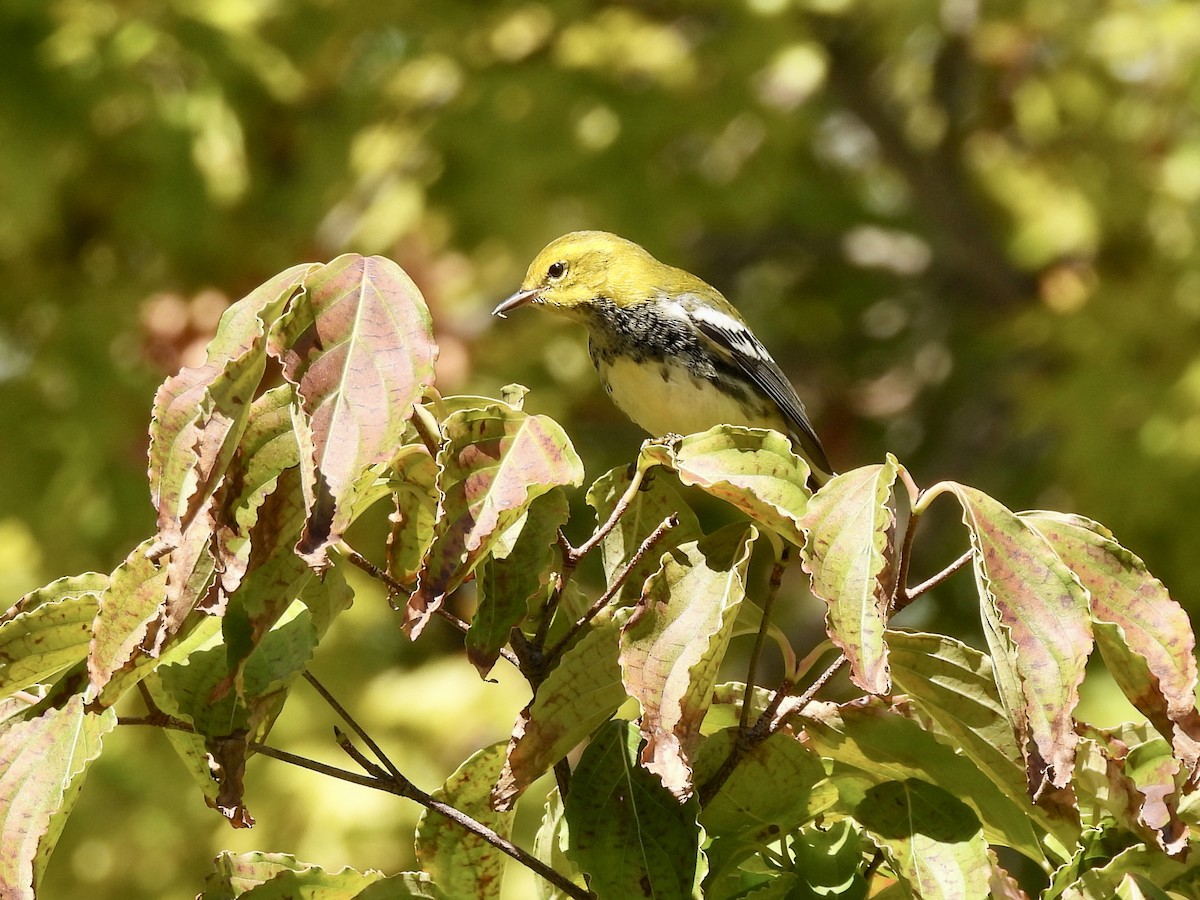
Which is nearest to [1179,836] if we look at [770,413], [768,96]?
[770,413]

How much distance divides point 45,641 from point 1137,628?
2.71 ft

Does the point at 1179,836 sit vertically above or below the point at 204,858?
above

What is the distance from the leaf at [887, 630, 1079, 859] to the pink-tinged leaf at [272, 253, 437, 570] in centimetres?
42

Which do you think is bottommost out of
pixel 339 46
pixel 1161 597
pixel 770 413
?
pixel 770 413

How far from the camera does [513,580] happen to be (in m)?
1.12

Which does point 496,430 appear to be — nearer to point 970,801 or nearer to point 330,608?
point 330,608

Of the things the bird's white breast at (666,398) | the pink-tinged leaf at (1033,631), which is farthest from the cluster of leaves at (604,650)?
the bird's white breast at (666,398)

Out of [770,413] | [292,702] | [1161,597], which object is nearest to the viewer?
[1161,597]

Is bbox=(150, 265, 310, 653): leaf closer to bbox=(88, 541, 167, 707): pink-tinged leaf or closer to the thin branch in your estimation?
bbox=(88, 541, 167, 707): pink-tinged leaf

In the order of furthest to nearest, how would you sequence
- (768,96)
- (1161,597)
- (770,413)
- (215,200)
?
(768,96) < (215,200) < (770,413) < (1161,597)

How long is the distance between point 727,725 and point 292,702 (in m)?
3.26

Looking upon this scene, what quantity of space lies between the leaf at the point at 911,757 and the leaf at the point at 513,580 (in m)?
0.26

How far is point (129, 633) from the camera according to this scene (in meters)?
1.06

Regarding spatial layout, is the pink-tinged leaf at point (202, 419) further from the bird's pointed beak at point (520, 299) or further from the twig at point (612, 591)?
the bird's pointed beak at point (520, 299)
